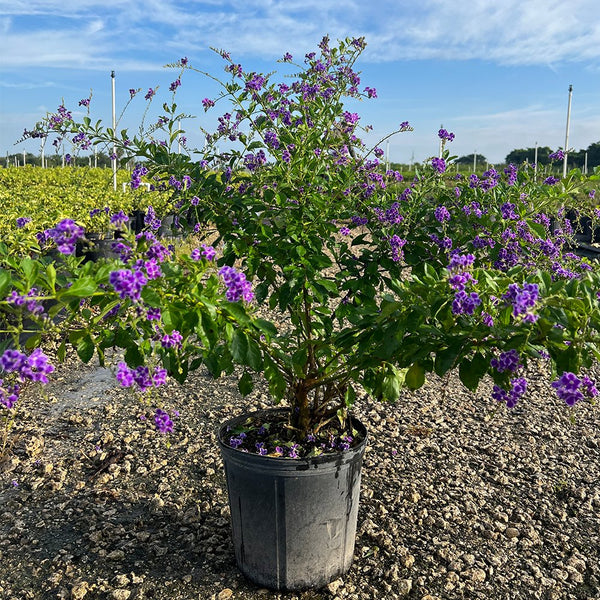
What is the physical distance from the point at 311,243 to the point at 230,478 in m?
0.87

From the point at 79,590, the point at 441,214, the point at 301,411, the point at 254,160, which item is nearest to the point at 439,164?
the point at 441,214

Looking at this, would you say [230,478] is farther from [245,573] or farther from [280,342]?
[280,342]

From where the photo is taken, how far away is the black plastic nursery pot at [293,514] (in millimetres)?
2070

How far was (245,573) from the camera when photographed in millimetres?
2271

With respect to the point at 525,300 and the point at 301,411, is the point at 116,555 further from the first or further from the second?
the point at 525,300

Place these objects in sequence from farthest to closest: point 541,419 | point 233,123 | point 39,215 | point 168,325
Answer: point 39,215 < point 541,419 < point 233,123 < point 168,325

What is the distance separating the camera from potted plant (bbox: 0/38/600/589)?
4.95 ft

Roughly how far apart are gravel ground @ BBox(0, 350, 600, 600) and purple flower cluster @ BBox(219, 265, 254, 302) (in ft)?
2.05

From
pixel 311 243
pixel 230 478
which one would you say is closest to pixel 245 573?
pixel 230 478

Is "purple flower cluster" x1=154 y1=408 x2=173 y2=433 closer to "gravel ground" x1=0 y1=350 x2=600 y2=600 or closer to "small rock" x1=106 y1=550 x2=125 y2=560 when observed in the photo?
"gravel ground" x1=0 y1=350 x2=600 y2=600

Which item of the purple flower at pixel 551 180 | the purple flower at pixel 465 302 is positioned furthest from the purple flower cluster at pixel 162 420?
the purple flower at pixel 551 180

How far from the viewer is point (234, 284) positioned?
150 centimetres

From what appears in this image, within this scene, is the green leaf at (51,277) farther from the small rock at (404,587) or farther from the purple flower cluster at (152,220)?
the small rock at (404,587)

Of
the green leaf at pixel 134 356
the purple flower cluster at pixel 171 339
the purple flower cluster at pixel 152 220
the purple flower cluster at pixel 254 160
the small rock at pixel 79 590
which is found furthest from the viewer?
the purple flower cluster at pixel 254 160
